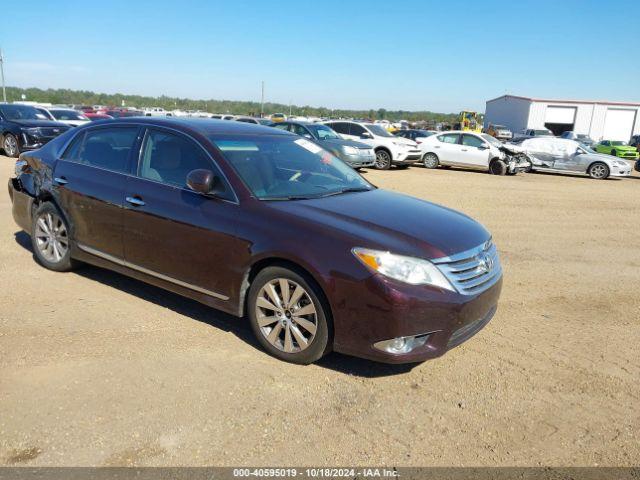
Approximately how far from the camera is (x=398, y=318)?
335 cm

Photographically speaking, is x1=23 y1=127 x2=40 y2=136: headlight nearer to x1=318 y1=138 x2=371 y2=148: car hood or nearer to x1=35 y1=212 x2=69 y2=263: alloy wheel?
x1=318 y1=138 x2=371 y2=148: car hood

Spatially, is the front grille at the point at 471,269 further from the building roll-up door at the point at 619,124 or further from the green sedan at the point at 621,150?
the building roll-up door at the point at 619,124

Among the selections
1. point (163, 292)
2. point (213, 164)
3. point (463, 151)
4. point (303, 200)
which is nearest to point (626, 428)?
Answer: point (303, 200)

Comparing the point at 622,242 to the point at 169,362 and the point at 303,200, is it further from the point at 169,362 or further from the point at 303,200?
the point at 169,362

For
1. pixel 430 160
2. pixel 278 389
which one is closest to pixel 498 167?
pixel 430 160

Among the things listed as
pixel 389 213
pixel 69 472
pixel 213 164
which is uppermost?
pixel 213 164

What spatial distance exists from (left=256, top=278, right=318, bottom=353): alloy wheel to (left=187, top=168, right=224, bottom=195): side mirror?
868mm

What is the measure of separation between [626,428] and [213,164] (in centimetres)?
334

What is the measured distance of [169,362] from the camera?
378cm

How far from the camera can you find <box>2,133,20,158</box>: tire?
51.4ft

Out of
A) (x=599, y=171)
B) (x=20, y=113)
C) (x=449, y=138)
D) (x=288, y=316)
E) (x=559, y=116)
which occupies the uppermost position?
(x=559, y=116)

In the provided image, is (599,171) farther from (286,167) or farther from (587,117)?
(587,117)

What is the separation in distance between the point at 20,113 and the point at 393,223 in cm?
1614

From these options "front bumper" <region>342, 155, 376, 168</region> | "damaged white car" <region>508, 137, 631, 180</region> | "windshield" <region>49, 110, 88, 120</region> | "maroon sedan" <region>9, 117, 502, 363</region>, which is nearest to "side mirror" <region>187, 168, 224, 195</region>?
"maroon sedan" <region>9, 117, 502, 363</region>
